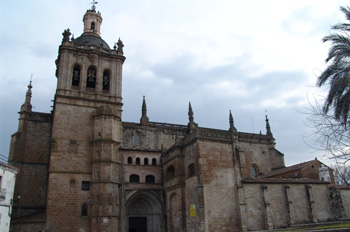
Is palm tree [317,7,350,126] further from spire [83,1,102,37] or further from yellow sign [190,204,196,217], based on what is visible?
spire [83,1,102,37]

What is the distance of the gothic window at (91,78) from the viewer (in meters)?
34.8

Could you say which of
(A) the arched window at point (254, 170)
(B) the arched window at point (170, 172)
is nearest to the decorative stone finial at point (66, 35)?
(B) the arched window at point (170, 172)

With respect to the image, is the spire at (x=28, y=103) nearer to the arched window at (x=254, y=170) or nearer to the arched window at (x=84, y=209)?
the arched window at (x=84, y=209)

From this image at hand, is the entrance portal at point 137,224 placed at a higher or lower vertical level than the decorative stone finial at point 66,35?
lower

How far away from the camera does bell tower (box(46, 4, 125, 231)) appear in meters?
28.4

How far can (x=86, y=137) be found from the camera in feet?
104

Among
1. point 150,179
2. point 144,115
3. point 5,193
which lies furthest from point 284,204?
point 5,193

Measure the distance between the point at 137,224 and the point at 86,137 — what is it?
10.9m

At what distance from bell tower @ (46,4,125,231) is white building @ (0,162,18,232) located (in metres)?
3.64

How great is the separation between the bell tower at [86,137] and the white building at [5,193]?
143 inches

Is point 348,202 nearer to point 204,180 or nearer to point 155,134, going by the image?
point 204,180

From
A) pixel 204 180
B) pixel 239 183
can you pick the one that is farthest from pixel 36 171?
pixel 239 183

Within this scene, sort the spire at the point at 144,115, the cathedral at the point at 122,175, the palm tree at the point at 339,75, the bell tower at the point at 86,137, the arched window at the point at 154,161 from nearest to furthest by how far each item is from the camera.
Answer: the palm tree at the point at 339,75 → the cathedral at the point at 122,175 → the bell tower at the point at 86,137 → the arched window at the point at 154,161 → the spire at the point at 144,115

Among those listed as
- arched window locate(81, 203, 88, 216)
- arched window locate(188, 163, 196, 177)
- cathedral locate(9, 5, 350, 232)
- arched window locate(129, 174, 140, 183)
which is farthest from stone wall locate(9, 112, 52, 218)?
arched window locate(188, 163, 196, 177)
